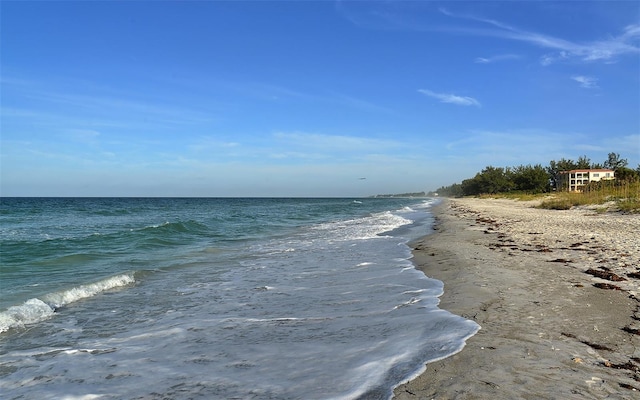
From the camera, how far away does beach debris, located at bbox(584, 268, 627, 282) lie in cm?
768

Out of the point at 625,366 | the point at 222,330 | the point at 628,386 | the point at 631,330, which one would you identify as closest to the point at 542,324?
the point at 631,330

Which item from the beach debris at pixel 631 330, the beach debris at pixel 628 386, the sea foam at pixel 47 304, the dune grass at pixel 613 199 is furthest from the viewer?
the dune grass at pixel 613 199

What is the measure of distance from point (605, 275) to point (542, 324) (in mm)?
3761

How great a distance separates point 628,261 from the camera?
9375 mm

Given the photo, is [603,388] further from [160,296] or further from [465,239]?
[465,239]

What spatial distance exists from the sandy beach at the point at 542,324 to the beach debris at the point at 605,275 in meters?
0.04

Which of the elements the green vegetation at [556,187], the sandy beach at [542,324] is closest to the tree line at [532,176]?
the green vegetation at [556,187]

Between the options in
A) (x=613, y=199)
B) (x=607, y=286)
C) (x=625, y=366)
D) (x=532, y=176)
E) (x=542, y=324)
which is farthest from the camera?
(x=532, y=176)

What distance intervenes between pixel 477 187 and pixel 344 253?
439ft

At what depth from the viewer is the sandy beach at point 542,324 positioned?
3686 millimetres

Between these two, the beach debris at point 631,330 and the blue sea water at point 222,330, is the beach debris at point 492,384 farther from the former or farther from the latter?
the beach debris at point 631,330

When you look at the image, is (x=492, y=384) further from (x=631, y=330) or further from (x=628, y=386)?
(x=631, y=330)

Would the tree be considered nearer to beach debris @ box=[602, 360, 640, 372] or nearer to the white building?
the white building

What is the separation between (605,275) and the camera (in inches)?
317
